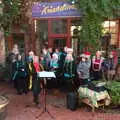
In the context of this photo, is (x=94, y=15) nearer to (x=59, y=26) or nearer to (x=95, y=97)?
(x=59, y=26)

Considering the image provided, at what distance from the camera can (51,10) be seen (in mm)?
12266

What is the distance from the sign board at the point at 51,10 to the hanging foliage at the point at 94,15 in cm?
77

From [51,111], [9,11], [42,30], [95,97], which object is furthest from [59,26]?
[95,97]

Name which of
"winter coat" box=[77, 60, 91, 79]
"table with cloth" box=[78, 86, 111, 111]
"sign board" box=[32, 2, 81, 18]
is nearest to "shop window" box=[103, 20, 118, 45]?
"sign board" box=[32, 2, 81, 18]

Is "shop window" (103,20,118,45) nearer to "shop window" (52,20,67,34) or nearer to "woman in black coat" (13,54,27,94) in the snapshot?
"shop window" (52,20,67,34)

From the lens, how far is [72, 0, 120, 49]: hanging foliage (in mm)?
10953

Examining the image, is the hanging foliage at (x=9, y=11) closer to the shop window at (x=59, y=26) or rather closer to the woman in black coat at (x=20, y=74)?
the shop window at (x=59, y=26)

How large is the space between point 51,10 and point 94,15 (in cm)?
193

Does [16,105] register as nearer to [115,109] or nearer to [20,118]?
[20,118]

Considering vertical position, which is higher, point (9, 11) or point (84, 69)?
point (9, 11)

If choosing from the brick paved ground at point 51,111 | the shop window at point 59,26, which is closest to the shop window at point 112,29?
the shop window at point 59,26

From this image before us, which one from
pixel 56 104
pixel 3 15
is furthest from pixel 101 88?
pixel 3 15

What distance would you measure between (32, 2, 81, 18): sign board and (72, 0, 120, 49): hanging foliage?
0.77 m

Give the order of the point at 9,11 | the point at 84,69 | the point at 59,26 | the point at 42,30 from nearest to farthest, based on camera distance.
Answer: the point at 84,69 → the point at 9,11 → the point at 59,26 → the point at 42,30
